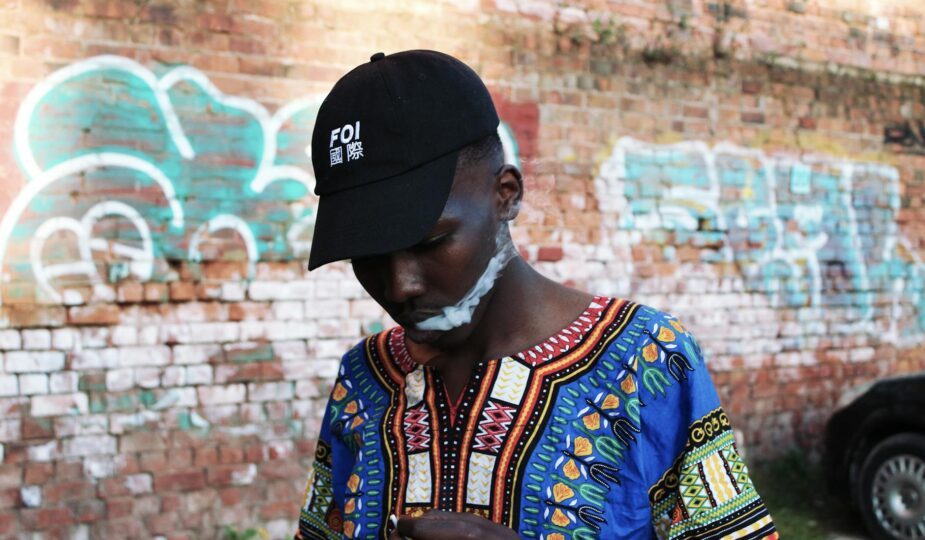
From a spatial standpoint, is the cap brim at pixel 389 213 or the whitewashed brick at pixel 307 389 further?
the whitewashed brick at pixel 307 389

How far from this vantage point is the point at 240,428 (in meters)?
5.00

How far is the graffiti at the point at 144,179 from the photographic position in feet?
14.6

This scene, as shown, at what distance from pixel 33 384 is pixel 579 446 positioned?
366 cm

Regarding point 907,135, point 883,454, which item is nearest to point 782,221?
point 907,135

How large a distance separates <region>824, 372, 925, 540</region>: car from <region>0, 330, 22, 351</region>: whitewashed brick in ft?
15.5

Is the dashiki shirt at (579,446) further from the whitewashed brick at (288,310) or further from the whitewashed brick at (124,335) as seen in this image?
the whitewashed brick at (288,310)

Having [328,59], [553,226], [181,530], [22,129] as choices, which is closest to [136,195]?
Result: [22,129]

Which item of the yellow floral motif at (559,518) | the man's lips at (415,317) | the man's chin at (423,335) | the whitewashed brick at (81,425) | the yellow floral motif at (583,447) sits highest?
the man's lips at (415,317)

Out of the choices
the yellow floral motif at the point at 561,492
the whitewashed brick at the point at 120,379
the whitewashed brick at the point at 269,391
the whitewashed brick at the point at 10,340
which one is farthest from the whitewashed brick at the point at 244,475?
the yellow floral motif at the point at 561,492

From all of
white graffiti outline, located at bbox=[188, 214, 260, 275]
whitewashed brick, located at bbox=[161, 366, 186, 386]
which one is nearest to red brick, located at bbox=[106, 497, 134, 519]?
whitewashed brick, located at bbox=[161, 366, 186, 386]

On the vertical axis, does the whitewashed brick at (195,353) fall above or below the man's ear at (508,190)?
below

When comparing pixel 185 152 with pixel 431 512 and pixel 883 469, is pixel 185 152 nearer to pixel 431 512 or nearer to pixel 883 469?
pixel 431 512

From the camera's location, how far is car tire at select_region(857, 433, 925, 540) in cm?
546

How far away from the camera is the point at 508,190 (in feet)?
5.27
